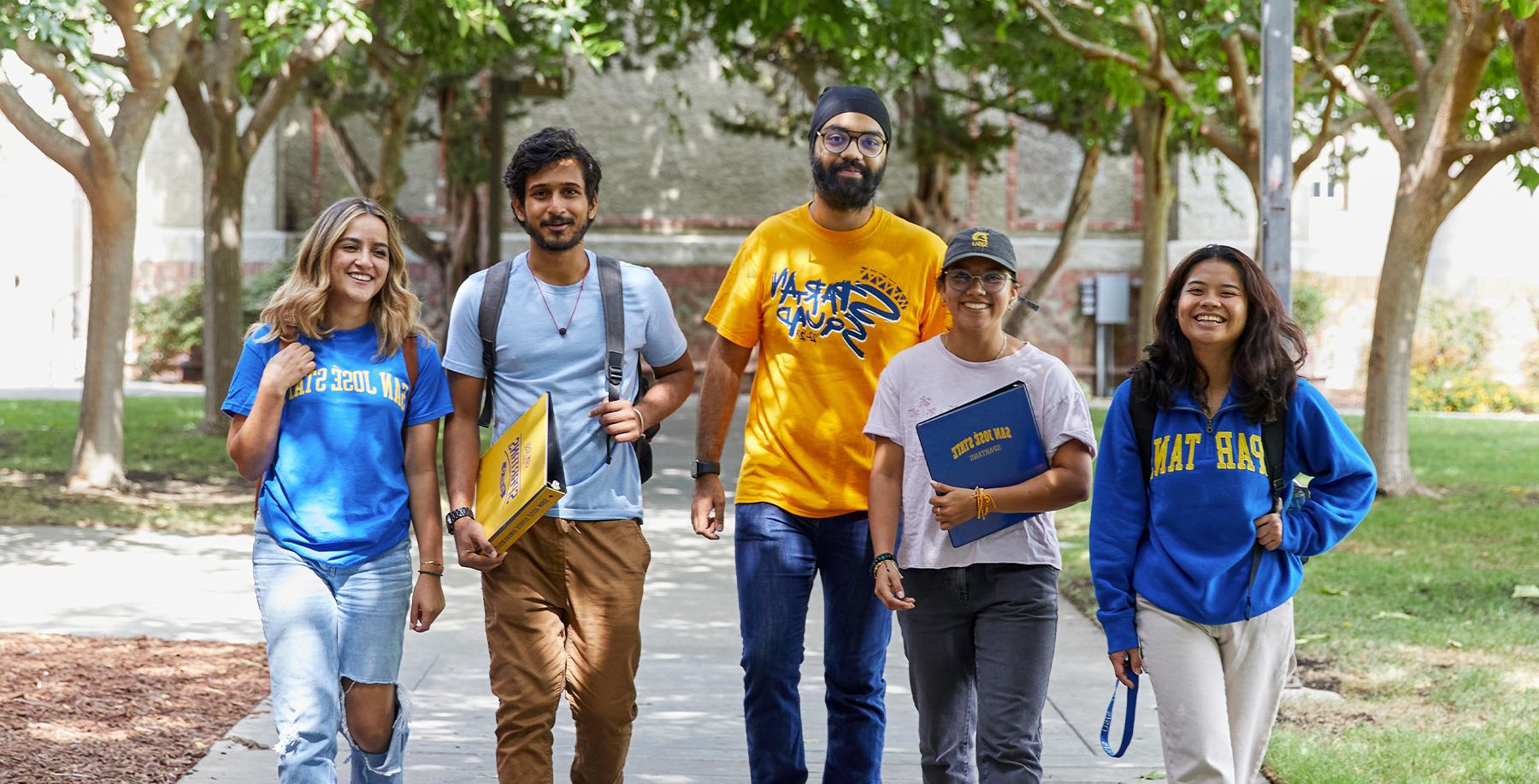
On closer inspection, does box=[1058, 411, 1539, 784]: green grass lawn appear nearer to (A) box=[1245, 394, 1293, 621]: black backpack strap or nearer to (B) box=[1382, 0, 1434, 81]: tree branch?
(A) box=[1245, 394, 1293, 621]: black backpack strap

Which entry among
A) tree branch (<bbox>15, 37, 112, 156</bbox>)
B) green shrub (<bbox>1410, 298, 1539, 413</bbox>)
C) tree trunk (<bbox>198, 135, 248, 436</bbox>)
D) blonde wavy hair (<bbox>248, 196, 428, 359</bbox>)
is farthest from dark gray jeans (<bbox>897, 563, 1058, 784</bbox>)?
green shrub (<bbox>1410, 298, 1539, 413</bbox>)

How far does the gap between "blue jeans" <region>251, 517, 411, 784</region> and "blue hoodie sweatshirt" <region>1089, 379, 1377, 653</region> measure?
1.73 metres

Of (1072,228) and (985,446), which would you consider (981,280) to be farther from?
(1072,228)

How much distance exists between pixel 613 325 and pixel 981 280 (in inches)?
37.0

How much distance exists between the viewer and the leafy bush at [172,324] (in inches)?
1023

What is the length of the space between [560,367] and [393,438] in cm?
45

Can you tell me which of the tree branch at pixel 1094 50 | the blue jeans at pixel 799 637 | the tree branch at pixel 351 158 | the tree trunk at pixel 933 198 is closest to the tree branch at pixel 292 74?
the tree branch at pixel 1094 50

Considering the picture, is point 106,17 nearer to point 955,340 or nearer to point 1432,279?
point 955,340

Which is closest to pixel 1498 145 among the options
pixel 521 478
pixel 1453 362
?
pixel 521 478

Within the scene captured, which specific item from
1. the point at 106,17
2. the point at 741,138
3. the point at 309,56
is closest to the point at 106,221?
the point at 106,17

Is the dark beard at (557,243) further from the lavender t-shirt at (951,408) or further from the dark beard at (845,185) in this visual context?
the lavender t-shirt at (951,408)

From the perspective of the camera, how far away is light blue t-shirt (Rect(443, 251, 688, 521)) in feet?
13.4

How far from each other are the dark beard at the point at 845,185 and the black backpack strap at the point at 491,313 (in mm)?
853

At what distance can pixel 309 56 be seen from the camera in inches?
540
